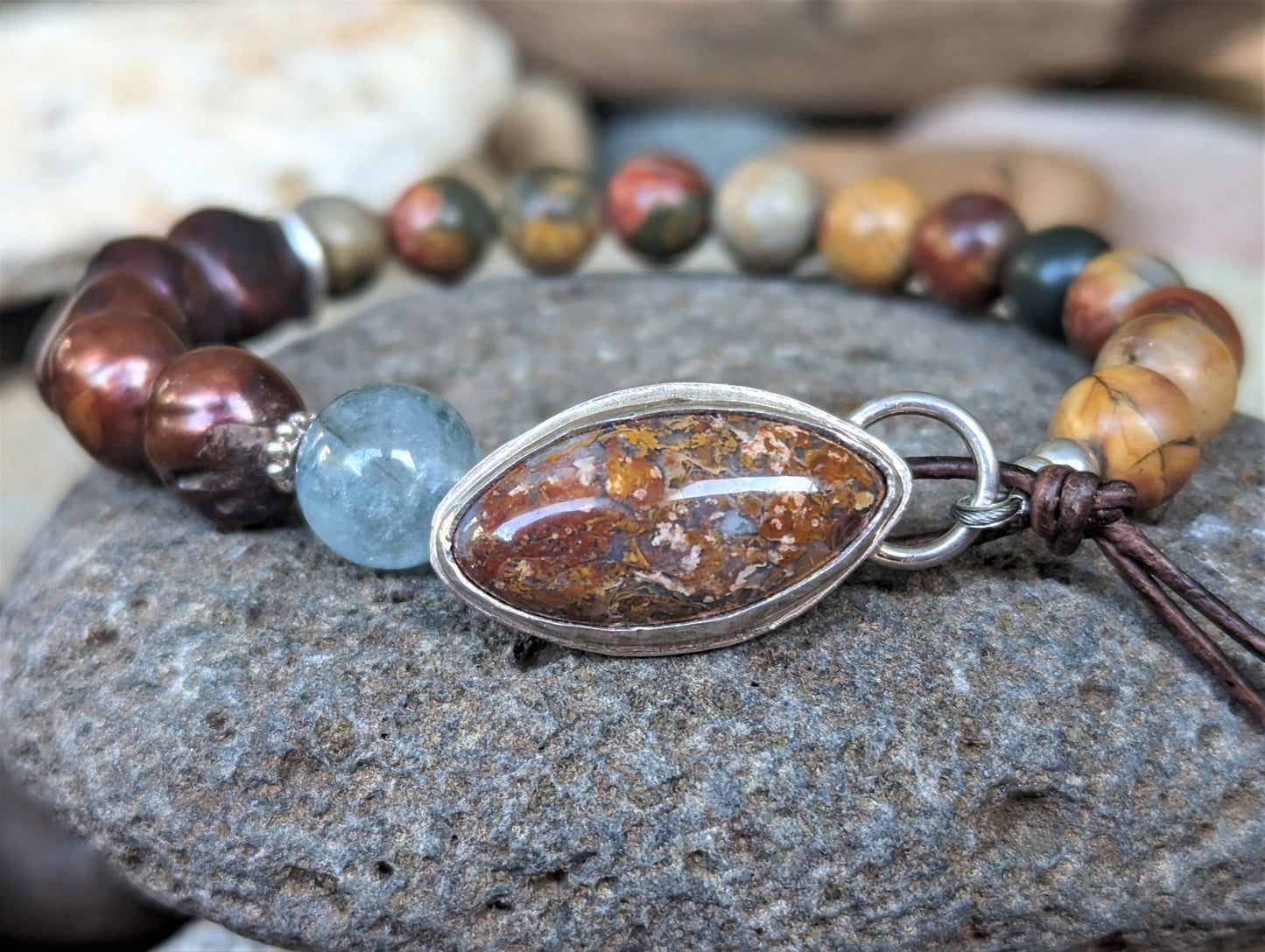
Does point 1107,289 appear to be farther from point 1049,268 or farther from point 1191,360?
point 1191,360

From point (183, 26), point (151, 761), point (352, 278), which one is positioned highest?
point (183, 26)

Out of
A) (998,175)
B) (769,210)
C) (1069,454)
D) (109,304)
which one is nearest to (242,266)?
(109,304)

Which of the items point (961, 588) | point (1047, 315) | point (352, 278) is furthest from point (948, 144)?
point (961, 588)

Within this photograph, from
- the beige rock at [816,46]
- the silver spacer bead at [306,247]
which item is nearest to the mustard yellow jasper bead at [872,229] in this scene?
the silver spacer bead at [306,247]

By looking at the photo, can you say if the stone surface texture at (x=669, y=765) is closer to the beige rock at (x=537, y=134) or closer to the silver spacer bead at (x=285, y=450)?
the silver spacer bead at (x=285, y=450)

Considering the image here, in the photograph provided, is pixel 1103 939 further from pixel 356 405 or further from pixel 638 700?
pixel 356 405

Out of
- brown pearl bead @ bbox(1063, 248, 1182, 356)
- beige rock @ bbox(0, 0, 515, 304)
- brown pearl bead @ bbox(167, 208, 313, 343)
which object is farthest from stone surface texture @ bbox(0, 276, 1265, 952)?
beige rock @ bbox(0, 0, 515, 304)
